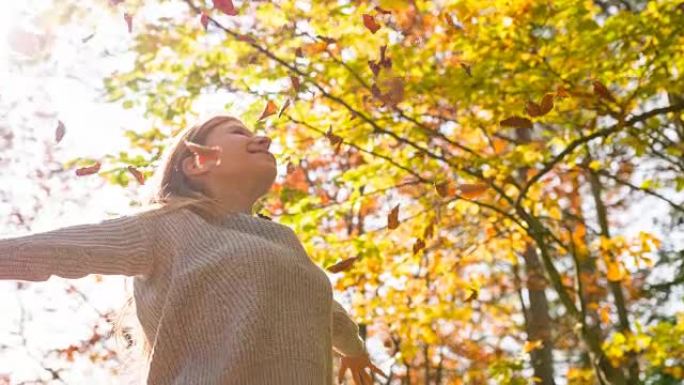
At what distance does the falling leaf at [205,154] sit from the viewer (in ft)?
6.94

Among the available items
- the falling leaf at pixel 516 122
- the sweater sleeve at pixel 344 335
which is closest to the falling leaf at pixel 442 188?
the falling leaf at pixel 516 122

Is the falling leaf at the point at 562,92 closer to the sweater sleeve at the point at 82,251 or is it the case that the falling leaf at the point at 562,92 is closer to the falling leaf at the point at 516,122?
the falling leaf at the point at 516,122

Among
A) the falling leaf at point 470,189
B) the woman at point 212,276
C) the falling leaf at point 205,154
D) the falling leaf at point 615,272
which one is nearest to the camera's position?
the woman at point 212,276

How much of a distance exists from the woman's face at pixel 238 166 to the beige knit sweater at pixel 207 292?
0.18 meters

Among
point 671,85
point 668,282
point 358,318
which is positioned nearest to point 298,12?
point 671,85

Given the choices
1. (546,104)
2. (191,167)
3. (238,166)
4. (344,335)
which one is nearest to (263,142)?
(238,166)

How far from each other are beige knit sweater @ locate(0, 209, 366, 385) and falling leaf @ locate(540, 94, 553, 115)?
277cm

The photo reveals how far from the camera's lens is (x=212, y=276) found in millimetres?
1836

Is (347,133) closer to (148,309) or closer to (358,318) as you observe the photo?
(358,318)

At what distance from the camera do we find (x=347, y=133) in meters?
4.87

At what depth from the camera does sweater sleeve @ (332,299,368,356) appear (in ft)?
7.77

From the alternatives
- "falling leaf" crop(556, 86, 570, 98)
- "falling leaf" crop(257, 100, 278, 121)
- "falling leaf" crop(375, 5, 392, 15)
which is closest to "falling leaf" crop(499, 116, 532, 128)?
"falling leaf" crop(556, 86, 570, 98)

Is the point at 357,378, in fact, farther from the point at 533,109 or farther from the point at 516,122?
the point at 533,109

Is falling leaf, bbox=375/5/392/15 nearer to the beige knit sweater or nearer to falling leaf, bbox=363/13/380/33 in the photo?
falling leaf, bbox=363/13/380/33
